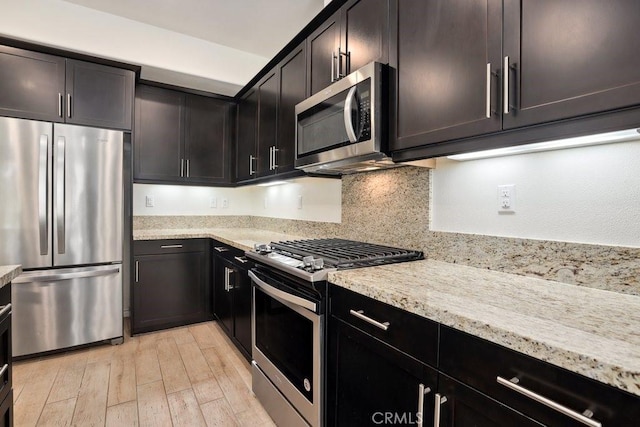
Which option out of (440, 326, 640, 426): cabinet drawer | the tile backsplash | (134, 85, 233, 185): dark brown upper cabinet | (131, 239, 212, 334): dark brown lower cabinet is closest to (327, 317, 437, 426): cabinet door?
(440, 326, 640, 426): cabinet drawer

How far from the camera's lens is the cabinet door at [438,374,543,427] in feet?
2.36

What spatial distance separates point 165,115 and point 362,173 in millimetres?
2184

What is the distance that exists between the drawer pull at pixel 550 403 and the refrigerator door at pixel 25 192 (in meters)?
2.96

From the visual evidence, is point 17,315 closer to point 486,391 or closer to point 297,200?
point 297,200

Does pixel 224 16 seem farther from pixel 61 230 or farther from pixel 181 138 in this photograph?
A: pixel 61 230

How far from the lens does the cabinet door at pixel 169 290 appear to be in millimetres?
2814

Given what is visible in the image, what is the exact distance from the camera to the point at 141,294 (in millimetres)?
2814

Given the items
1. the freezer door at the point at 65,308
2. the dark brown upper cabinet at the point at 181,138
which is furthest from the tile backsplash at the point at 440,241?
the freezer door at the point at 65,308

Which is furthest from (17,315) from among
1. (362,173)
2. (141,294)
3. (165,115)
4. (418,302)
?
(418,302)

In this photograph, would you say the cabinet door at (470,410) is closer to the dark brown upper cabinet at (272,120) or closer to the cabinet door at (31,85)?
the dark brown upper cabinet at (272,120)

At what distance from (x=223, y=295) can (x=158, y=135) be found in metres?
1.69

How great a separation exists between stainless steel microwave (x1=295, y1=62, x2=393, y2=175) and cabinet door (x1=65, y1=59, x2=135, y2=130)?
5.60ft

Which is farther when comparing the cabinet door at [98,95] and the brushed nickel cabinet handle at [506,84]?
the cabinet door at [98,95]

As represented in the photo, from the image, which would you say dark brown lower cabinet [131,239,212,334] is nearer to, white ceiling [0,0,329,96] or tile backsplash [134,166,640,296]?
tile backsplash [134,166,640,296]
